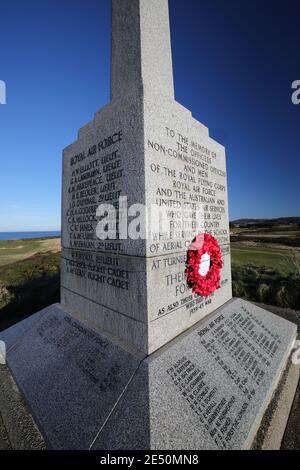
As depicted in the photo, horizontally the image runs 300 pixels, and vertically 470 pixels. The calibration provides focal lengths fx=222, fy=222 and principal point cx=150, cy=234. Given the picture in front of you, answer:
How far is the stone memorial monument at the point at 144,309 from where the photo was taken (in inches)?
83.7

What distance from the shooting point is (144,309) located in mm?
2631

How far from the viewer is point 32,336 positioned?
3.70m

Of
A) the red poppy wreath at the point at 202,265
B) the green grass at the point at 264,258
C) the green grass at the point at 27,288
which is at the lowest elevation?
the green grass at the point at 27,288

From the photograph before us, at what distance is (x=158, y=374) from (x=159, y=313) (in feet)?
2.22

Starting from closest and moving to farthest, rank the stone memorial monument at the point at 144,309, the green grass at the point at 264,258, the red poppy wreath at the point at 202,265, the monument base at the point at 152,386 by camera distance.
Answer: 1. the monument base at the point at 152,386
2. the stone memorial monument at the point at 144,309
3. the red poppy wreath at the point at 202,265
4. the green grass at the point at 264,258

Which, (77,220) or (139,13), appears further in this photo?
(77,220)

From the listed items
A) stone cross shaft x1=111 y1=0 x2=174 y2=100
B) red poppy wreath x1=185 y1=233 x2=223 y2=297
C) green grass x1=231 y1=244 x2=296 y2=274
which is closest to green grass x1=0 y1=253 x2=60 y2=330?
red poppy wreath x1=185 y1=233 x2=223 y2=297

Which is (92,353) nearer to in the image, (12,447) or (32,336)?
(12,447)

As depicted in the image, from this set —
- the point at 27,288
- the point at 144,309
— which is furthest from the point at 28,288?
the point at 144,309

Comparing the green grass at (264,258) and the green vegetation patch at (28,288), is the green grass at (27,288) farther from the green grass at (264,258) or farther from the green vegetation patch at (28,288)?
the green grass at (264,258)

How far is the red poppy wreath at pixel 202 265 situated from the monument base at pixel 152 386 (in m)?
0.55

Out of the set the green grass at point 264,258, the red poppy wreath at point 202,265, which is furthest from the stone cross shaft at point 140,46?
the green grass at point 264,258

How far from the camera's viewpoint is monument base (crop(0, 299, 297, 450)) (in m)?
1.96
